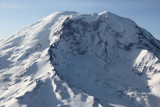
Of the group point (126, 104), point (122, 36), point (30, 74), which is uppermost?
point (122, 36)

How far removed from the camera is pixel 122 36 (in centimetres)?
18300

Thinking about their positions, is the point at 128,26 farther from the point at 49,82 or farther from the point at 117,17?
the point at 49,82

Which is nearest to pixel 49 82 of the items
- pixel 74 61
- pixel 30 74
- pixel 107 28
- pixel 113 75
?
pixel 30 74

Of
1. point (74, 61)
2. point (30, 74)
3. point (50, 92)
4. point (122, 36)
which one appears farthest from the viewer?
point (122, 36)

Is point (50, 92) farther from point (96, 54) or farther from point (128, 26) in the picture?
point (128, 26)

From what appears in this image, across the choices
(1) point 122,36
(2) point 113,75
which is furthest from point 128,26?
(2) point 113,75

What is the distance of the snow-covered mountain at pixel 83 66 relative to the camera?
440 ft

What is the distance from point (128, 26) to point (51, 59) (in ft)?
212

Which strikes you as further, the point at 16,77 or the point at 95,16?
the point at 95,16

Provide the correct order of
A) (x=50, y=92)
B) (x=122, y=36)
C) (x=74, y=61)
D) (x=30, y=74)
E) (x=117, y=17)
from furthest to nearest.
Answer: (x=117, y=17) < (x=122, y=36) < (x=74, y=61) < (x=30, y=74) < (x=50, y=92)

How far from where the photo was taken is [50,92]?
135000 mm

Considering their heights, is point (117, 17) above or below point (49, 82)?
above

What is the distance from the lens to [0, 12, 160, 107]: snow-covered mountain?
440ft

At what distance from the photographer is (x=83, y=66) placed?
165250mm
